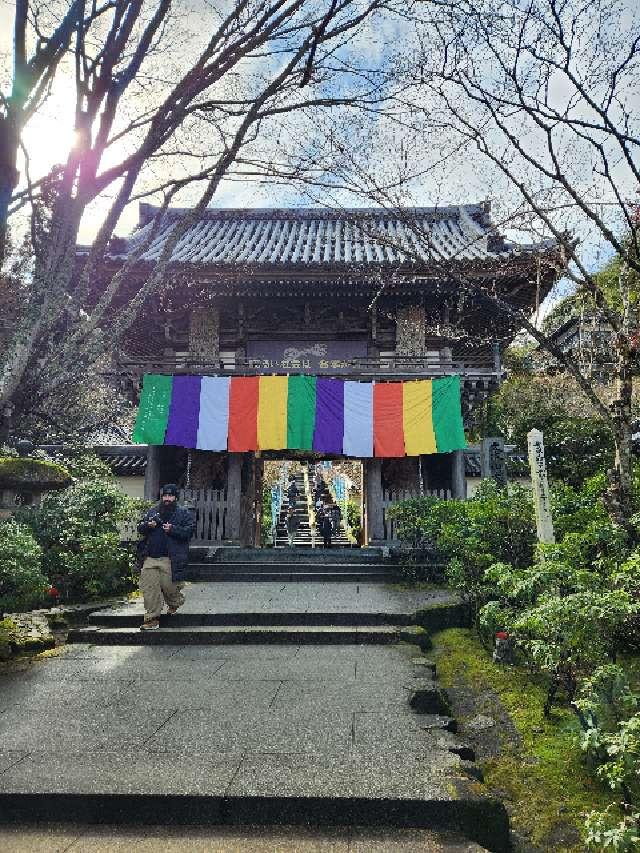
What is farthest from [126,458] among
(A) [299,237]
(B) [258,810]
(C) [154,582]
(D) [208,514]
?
(B) [258,810]

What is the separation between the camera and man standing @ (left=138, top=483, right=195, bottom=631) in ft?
23.9

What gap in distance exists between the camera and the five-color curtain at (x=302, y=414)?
13.9m

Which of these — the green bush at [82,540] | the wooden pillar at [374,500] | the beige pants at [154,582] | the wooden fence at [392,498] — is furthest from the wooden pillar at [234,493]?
the beige pants at [154,582]

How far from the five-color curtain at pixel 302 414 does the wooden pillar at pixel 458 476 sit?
0.72m

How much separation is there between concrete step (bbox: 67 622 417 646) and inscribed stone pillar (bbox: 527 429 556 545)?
221cm

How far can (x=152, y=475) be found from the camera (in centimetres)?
1452

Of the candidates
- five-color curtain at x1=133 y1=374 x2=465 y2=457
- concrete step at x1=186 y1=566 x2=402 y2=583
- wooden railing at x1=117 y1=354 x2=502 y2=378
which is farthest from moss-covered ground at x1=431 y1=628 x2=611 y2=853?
wooden railing at x1=117 y1=354 x2=502 y2=378

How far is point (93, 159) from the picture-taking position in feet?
15.3

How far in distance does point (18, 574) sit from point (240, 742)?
147 inches

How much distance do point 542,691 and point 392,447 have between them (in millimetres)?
8866

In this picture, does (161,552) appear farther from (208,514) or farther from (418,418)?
(418,418)

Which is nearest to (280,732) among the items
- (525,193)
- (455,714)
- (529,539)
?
(455,714)

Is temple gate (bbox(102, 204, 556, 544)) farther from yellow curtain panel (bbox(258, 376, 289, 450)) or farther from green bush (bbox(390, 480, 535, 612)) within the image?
green bush (bbox(390, 480, 535, 612))

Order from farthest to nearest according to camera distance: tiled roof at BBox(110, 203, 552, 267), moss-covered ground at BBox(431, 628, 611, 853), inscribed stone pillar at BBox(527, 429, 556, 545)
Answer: tiled roof at BBox(110, 203, 552, 267), inscribed stone pillar at BBox(527, 429, 556, 545), moss-covered ground at BBox(431, 628, 611, 853)
